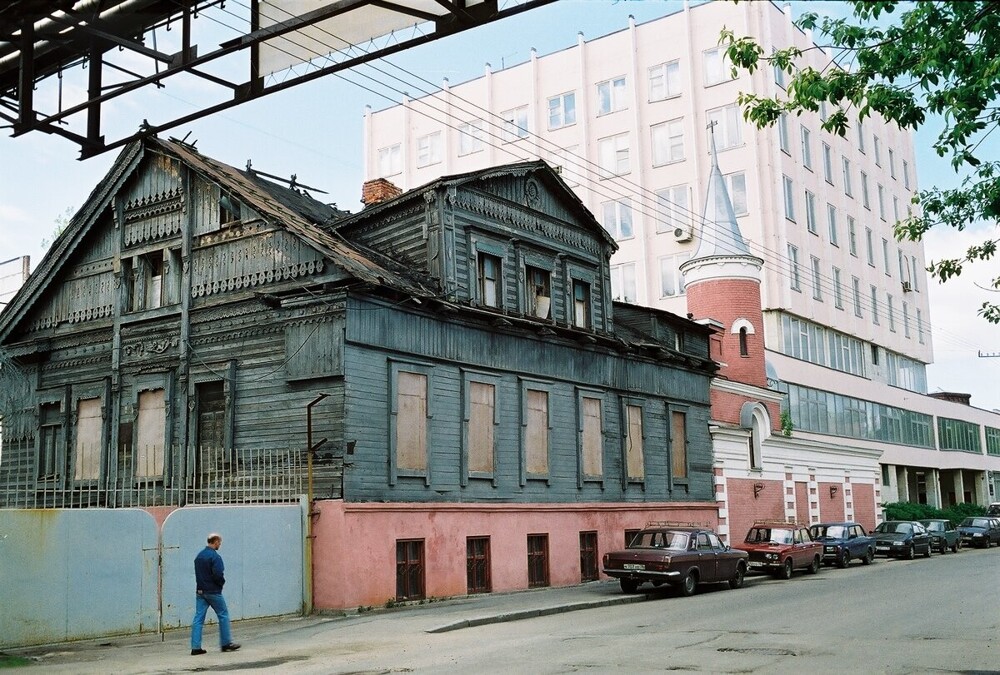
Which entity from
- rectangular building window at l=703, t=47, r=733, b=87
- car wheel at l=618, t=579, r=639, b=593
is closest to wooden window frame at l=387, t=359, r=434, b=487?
car wheel at l=618, t=579, r=639, b=593

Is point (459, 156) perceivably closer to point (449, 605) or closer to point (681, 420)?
point (681, 420)

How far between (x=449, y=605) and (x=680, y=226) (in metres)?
39.1

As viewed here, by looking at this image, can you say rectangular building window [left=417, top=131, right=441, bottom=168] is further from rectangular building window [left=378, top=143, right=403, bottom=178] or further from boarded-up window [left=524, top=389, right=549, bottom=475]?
boarded-up window [left=524, top=389, right=549, bottom=475]

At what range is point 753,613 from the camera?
19203 millimetres

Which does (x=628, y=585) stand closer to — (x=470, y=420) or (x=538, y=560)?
(x=538, y=560)

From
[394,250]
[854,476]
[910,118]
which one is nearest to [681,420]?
[394,250]

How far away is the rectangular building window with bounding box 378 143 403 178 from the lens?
71.3m

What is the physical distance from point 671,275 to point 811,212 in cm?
884

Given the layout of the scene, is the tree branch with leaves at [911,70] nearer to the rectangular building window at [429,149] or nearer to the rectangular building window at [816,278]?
the rectangular building window at [816,278]

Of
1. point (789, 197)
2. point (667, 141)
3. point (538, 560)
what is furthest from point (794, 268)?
point (538, 560)

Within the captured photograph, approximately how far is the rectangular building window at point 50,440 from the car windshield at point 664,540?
50.0 ft

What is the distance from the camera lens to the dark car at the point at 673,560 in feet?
77.1

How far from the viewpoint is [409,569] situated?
74.6 feet

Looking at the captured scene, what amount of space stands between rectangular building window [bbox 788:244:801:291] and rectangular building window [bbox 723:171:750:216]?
314 centimetres
